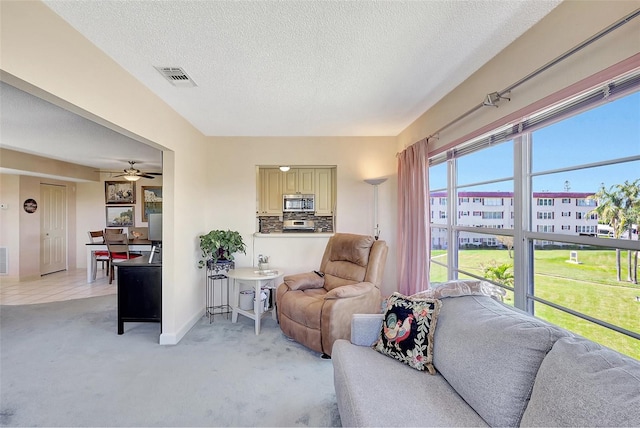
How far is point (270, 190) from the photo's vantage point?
17.1ft

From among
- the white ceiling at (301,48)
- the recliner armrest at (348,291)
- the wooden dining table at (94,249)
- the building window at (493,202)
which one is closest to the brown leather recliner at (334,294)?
the recliner armrest at (348,291)

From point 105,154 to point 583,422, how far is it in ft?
20.6

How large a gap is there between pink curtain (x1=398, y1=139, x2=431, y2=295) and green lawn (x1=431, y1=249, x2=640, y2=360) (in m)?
1.09

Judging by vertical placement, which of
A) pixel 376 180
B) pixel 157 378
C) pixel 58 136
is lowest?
pixel 157 378

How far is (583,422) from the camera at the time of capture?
2.82 feet

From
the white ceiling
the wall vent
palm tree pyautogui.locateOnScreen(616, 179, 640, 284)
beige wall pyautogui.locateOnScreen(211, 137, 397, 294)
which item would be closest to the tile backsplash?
beige wall pyautogui.locateOnScreen(211, 137, 397, 294)

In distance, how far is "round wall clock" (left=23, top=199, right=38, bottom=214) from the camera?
5.60 meters

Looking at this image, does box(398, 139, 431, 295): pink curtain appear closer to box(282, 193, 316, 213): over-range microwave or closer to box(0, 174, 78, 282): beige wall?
box(282, 193, 316, 213): over-range microwave

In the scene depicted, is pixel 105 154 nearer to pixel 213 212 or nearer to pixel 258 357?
pixel 213 212

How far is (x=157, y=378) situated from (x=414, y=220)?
275cm

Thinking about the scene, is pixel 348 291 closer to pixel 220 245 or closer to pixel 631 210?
pixel 220 245

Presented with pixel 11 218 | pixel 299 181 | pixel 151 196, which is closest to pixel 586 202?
pixel 299 181

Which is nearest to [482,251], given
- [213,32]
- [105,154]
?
[213,32]

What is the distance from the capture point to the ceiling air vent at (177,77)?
6.81 ft
